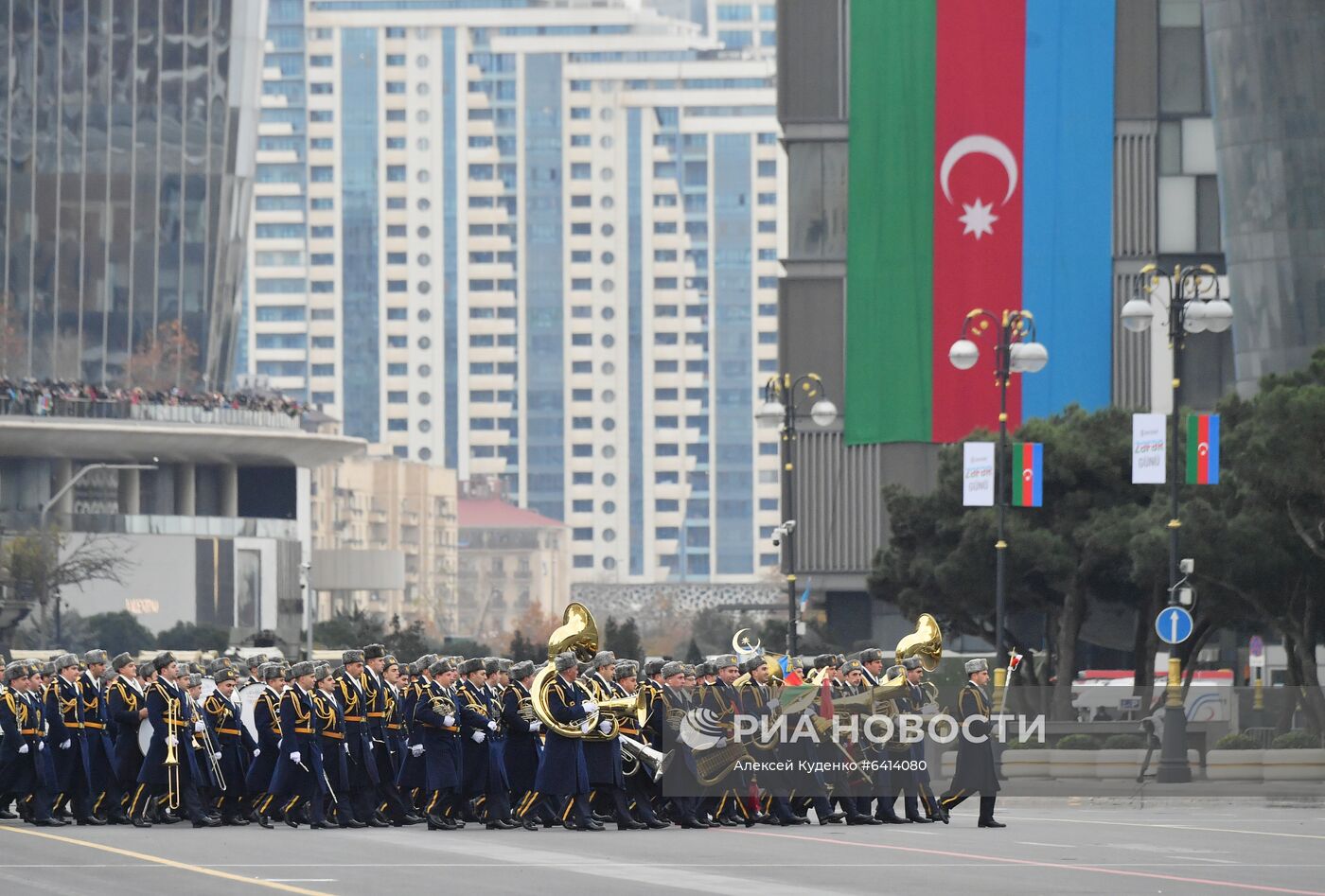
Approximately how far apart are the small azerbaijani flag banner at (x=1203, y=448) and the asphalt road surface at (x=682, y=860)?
1287 centimetres

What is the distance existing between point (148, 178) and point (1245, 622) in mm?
68384

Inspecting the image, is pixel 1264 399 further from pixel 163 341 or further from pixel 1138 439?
pixel 163 341

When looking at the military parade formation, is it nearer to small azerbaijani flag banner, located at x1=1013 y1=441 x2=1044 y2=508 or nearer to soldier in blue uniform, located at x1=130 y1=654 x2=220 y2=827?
soldier in blue uniform, located at x1=130 y1=654 x2=220 y2=827

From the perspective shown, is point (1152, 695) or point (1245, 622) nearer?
point (1152, 695)

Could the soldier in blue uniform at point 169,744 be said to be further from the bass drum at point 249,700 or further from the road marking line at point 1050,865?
the road marking line at point 1050,865

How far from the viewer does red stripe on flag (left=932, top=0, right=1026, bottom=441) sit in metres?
70.2

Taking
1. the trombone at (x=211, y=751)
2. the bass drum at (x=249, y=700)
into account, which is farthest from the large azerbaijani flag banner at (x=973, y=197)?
the trombone at (x=211, y=751)

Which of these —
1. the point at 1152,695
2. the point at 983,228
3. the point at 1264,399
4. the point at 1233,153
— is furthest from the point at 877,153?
the point at 1152,695

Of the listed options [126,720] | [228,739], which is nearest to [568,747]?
[228,739]

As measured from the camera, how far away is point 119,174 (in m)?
108

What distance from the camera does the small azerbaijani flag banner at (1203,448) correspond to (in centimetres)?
3928

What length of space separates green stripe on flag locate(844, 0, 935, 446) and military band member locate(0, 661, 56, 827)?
45.3m

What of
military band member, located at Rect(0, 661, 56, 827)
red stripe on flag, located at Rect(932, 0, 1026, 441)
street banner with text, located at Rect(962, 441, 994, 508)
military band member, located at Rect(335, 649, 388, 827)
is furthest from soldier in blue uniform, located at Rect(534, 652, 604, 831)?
red stripe on flag, located at Rect(932, 0, 1026, 441)

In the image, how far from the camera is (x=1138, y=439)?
39812 mm
